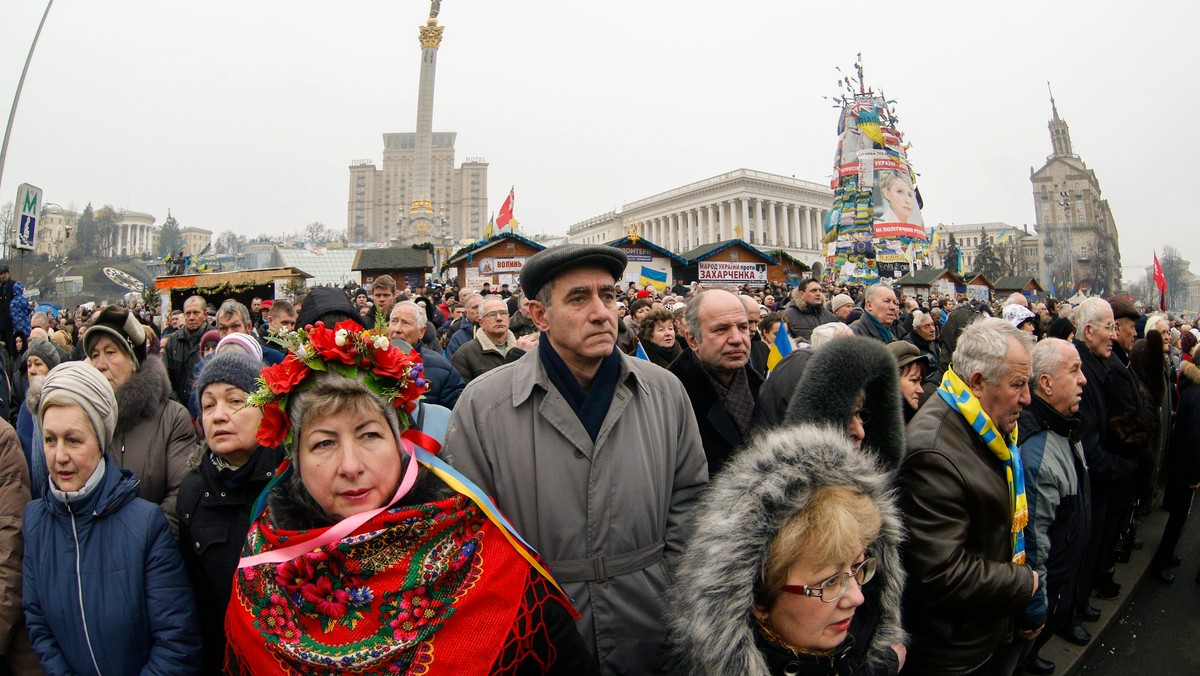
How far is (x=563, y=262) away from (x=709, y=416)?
1257mm

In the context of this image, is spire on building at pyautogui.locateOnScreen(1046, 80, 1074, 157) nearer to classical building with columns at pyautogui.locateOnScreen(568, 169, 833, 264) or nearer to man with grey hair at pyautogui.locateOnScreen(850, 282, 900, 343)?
classical building with columns at pyautogui.locateOnScreen(568, 169, 833, 264)

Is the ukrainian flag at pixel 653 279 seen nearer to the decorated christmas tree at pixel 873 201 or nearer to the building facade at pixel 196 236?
the decorated christmas tree at pixel 873 201

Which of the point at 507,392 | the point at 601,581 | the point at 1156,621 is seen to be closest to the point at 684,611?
the point at 601,581

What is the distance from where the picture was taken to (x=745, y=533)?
1615 millimetres

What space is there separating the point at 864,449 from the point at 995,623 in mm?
994

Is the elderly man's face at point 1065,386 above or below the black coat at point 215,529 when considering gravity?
above

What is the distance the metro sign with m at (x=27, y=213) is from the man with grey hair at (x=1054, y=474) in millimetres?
12177

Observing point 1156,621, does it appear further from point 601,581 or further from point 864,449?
point 601,581

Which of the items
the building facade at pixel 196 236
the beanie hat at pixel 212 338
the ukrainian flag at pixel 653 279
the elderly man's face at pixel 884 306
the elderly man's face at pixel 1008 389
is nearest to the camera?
the elderly man's face at pixel 1008 389

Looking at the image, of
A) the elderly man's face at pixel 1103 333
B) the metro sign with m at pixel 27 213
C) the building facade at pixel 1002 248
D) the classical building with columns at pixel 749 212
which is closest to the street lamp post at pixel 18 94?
the metro sign with m at pixel 27 213

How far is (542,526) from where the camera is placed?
191 cm

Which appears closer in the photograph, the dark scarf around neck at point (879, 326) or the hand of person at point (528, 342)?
the hand of person at point (528, 342)

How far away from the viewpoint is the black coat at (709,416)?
114 inches

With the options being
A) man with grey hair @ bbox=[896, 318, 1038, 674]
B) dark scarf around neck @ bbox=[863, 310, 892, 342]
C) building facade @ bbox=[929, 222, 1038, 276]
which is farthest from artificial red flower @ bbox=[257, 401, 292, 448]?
building facade @ bbox=[929, 222, 1038, 276]
